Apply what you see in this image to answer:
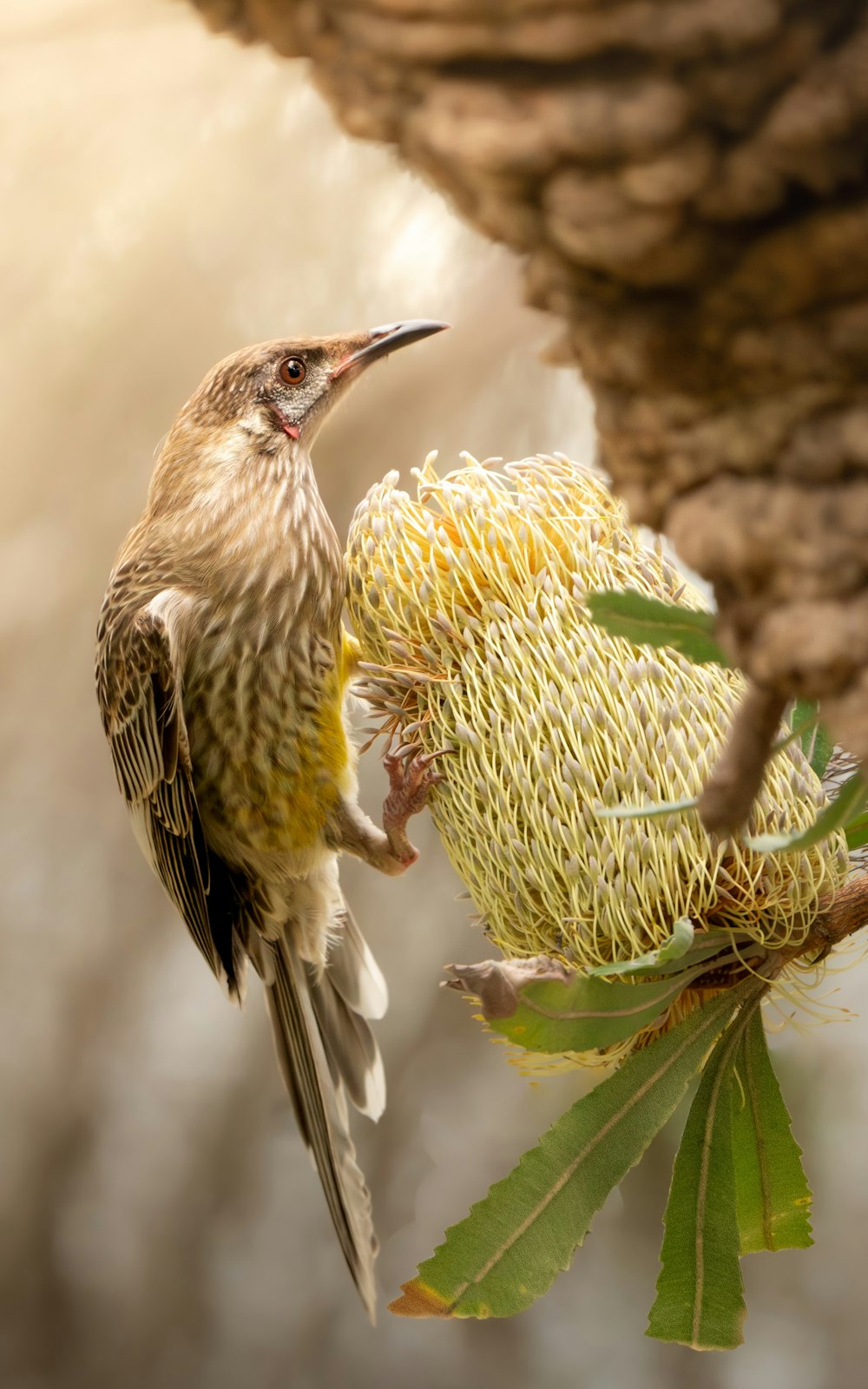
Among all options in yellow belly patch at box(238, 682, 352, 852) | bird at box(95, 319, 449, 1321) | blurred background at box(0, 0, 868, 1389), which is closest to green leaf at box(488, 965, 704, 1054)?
bird at box(95, 319, 449, 1321)

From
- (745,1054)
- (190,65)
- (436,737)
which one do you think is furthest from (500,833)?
(190,65)

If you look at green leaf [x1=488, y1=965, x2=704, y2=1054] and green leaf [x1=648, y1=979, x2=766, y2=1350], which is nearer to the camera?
green leaf [x1=488, y1=965, x2=704, y2=1054]

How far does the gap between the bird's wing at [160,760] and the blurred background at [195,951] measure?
576 millimetres

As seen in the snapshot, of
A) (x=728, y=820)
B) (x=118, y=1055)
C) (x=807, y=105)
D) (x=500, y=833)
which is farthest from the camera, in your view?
(x=118, y=1055)

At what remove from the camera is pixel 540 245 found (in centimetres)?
32

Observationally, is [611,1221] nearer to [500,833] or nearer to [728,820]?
[500,833]

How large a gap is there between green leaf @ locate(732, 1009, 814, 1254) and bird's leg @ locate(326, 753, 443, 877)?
0.27 meters

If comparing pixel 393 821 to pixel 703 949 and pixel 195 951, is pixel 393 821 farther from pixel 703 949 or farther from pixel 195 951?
pixel 195 951

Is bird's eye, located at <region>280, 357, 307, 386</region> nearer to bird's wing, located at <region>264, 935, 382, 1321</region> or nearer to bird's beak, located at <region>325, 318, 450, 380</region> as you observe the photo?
bird's beak, located at <region>325, 318, 450, 380</region>

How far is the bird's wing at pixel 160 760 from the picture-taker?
99 centimetres

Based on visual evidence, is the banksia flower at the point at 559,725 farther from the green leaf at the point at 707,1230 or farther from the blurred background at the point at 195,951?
the blurred background at the point at 195,951

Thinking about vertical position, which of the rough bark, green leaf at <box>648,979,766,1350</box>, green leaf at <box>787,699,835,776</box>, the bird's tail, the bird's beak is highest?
the bird's beak

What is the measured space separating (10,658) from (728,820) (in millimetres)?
1496

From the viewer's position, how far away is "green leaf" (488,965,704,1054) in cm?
62
